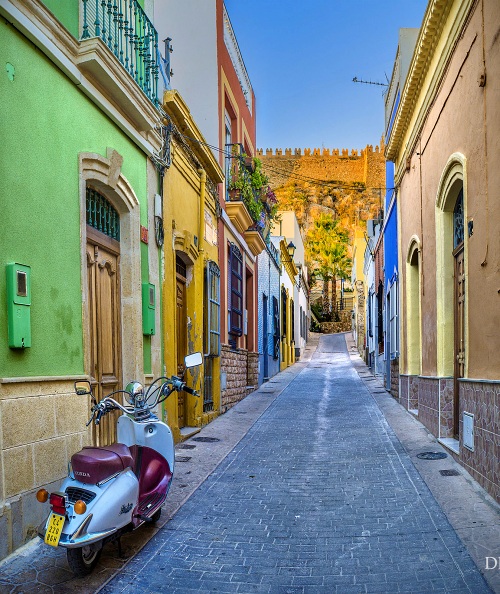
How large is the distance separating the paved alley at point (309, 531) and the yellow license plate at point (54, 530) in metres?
0.54

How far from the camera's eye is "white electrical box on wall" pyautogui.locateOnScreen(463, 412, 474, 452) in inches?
242

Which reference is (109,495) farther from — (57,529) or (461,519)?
(461,519)

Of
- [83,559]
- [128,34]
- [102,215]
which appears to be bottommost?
[83,559]

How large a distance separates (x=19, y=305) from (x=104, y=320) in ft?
7.30

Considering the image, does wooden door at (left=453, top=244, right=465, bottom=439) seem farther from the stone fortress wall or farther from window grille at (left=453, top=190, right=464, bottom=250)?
the stone fortress wall

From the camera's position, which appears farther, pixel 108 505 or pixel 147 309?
pixel 147 309

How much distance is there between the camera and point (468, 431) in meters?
6.27

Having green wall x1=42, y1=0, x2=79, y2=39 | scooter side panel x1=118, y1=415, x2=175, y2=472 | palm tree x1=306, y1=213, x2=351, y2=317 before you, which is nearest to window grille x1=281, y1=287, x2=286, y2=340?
green wall x1=42, y1=0, x2=79, y2=39

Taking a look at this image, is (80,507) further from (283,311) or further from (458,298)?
(283,311)

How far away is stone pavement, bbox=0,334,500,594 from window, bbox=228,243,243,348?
4726 mm

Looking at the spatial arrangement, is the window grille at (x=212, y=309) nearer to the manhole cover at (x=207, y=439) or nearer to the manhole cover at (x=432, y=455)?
the manhole cover at (x=207, y=439)

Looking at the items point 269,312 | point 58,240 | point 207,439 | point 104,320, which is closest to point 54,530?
point 58,240

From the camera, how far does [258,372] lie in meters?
16.8

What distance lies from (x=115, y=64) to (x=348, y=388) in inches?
464
